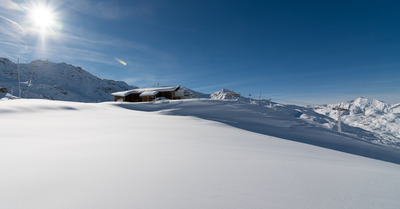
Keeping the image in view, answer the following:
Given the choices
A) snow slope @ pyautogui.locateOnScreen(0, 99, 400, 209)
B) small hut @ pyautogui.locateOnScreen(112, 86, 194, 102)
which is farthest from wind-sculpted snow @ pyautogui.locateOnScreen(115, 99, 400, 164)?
small hut @ pyautogui.locateOnScreen(112, 86, 194, 102)

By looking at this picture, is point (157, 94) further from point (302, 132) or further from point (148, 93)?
point (302, 132)

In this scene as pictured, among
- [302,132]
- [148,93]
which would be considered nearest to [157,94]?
[148,93]

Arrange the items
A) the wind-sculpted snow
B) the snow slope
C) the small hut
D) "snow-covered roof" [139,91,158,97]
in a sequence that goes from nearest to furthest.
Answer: the snow slope → the wind-sculpted snow → "snow-covered roof" [139,91,158,97] → the small hut

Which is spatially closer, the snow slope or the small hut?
the snow slope

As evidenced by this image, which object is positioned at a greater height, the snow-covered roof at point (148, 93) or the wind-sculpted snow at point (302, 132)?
the snow-covered roof at point (148, 93)

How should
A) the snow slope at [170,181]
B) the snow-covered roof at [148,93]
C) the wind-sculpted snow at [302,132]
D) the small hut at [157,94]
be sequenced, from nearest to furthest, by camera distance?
the snow slope at [170,181], the wind-sculpted snow at [302,132], the snow-covered roof at [148,93], the small hut at [157,94]

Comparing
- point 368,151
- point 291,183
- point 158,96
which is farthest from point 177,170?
point 158,96

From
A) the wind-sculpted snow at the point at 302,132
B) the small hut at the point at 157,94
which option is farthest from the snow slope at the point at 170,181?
the small hut at the point at 157,94

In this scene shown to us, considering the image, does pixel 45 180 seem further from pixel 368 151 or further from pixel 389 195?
pixel 368 151

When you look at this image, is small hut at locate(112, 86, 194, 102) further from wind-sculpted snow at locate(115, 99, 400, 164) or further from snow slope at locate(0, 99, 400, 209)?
snow slope at locate(0, 99, 400, 209)

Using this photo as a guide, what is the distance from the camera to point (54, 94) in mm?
71000

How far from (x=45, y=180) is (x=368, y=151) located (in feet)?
18.4

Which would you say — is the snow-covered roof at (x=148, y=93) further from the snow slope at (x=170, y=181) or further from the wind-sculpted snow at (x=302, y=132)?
the snow slope at (x=170, y=181)

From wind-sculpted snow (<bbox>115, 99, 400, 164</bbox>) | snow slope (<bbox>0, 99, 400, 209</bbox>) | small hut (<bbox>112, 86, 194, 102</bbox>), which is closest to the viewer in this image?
snow slope (<bbox>0, 99, 400, 209</bbox>)
